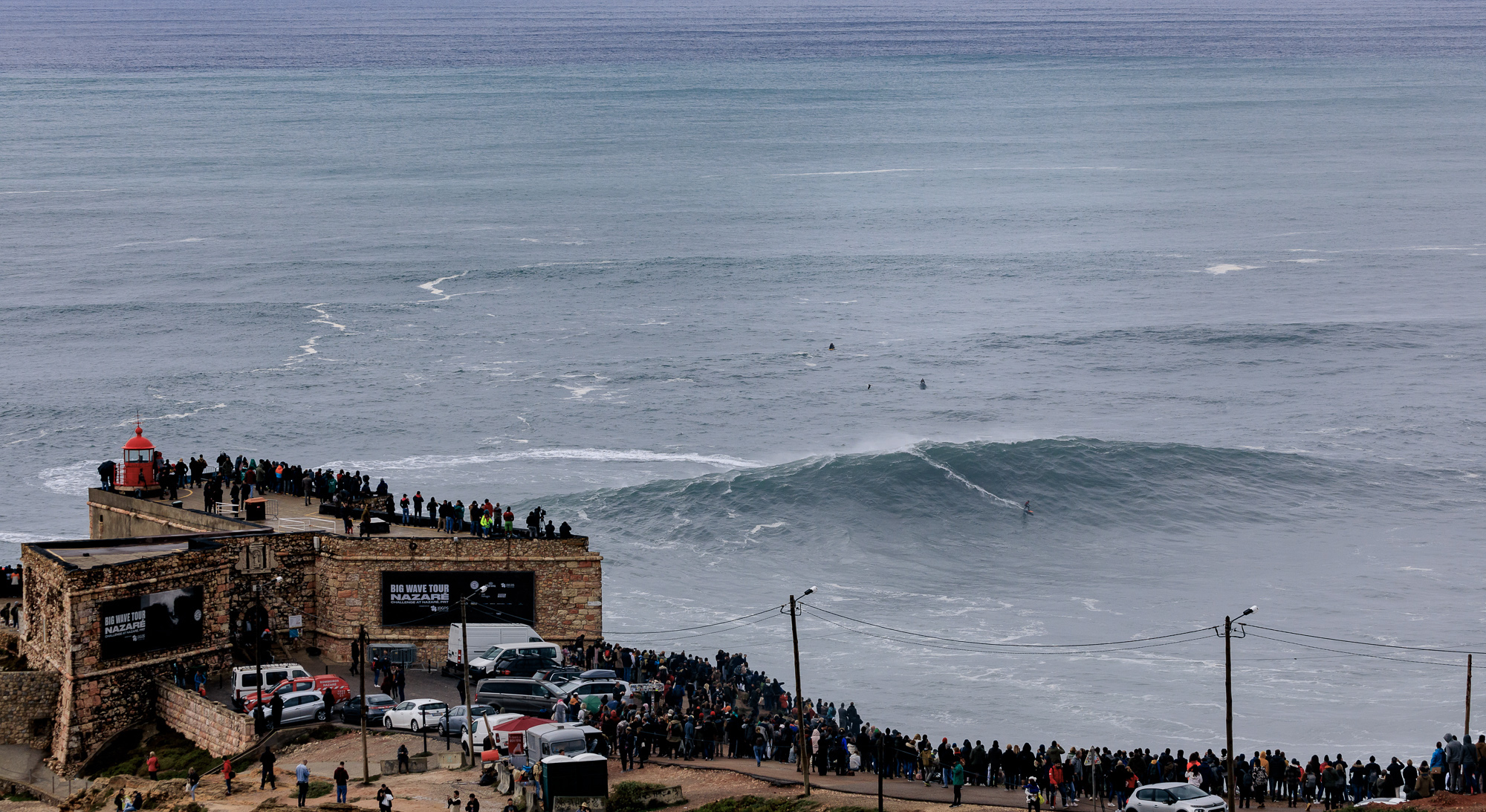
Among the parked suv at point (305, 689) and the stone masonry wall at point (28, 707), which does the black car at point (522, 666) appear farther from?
the stone masonry wall at point (28, 707)

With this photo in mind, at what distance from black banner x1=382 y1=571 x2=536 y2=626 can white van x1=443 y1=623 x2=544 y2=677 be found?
52 cm

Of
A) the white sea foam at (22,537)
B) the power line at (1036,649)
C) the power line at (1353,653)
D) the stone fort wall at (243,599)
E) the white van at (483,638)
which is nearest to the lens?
the stone fort wall at (243,599)

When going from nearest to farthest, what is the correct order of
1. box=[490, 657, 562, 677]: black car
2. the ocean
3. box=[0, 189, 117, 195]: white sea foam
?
box=[490, 657, 562, 677]: black car
the ocean
box=[0, 189, 117, 195]: white sea foam

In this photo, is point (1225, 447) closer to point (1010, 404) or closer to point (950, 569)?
point (1010, 404)

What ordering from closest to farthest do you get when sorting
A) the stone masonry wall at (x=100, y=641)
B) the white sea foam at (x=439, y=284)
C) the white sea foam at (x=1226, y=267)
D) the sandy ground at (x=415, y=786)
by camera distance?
the sandy ground at (x=415, y=786), the stone masonry wall at (x=100, y=641), the white sea foam at (x=439, y=284), the white sea foam at (x=1226, y=267)

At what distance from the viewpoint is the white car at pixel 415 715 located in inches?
1519

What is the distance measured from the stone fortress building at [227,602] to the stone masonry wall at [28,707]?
45 millimetres

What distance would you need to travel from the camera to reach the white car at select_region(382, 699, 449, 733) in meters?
38.6

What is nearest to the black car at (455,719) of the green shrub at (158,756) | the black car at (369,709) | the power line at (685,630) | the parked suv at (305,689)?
the black car at (369,709)

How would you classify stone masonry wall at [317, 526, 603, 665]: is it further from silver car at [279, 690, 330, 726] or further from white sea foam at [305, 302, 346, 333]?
white sea foam at [305, 302, 346, 333]

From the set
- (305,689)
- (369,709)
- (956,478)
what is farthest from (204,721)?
(956,478)

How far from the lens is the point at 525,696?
126ft

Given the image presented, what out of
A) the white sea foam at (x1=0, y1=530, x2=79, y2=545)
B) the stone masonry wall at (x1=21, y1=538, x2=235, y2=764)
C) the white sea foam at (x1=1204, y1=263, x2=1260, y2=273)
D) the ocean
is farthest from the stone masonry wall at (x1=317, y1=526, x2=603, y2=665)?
the white sea foam at (x1=1204, y1=263, x2=1260, y2=273)

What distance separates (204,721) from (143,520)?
9.27m
